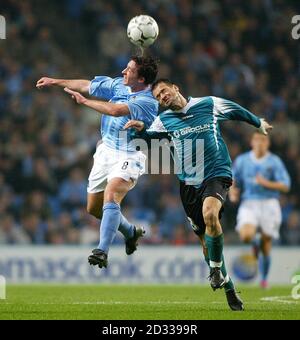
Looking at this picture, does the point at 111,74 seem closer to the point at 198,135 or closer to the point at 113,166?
the point at 113,166

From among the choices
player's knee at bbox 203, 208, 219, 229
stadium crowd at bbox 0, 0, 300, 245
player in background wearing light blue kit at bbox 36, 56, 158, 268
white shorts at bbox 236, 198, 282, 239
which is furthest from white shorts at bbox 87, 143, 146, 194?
stadium crowd at bbox 0, 0, 300, 245

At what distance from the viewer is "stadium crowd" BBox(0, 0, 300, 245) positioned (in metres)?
15.8

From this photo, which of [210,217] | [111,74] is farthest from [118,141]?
[111,74]

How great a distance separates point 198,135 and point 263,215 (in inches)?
203

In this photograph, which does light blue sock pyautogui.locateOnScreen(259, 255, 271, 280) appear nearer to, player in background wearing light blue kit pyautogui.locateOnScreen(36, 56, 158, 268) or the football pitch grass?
the football pitch grass

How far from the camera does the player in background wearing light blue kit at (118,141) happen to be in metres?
9.37

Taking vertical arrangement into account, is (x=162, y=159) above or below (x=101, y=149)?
above

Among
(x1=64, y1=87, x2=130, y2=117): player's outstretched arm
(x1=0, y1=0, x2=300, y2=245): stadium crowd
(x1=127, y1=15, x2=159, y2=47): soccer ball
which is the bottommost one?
(x1=64, y1=87, x2=130, y2=117): player's outstretched arm

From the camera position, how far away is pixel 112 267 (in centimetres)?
1501

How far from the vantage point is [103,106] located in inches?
352

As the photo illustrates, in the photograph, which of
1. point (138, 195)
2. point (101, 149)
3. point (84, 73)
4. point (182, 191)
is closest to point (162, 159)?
point (138, 195)

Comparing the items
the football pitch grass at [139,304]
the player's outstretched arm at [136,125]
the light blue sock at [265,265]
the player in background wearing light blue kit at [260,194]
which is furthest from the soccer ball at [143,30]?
the light blue sock at [265,265]
